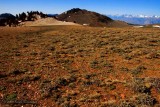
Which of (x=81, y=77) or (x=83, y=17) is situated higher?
(x=83, y=17)

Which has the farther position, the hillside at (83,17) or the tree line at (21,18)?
the hillside at (83,17)

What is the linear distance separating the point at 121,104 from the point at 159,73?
22.9 feet

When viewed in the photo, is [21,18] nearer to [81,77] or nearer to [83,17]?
[83,17]

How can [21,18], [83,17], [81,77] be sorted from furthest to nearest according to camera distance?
[83,17]
[21,18]
[81,77]

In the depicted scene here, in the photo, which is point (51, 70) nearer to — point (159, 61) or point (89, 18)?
point (159, 61)

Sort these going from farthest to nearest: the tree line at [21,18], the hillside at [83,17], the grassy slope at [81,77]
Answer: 1. the hillside at [83,17]
2. the tree line at [21,18]
3. the grassy slope at [81,77]

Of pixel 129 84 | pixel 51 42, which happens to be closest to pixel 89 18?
pixel 51 42

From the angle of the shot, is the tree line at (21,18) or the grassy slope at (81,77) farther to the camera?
the tree line at (21,18)

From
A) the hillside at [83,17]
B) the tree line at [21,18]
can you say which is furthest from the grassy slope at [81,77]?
the hillside at [83,17]

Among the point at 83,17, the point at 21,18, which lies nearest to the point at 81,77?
the point at 21,18

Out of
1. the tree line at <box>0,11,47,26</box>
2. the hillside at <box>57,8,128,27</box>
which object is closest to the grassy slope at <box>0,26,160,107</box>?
the tree line at <box>0,11,47,26</box>

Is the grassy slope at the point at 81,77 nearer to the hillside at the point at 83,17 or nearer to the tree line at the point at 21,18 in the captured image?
the tree line at the point at 21,18

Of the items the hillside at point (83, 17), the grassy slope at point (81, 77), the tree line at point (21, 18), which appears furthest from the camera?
the hillside at point (83, 17)

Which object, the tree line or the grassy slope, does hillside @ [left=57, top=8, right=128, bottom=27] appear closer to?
the tree line
